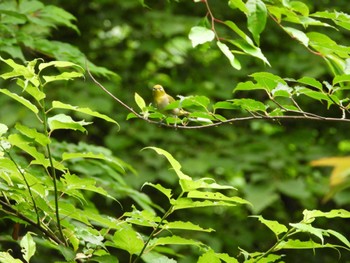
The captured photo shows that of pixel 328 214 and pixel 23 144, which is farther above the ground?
pixel 23 144

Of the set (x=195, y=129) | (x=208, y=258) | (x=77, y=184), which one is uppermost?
(x=77, y=184)

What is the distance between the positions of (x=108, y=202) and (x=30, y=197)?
2427mm

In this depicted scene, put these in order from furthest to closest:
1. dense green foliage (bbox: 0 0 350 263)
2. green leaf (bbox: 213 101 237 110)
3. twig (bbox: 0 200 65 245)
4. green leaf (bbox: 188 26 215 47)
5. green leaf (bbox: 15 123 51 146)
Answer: dense green foliage (bbox: 0 0 350 263)
green leaf (bbox: 188 26 215 47)
green leaf (bbox: 213 101 237 110)
twig (bbox: 0 200 65 245)
green leaf (bbox: 15 123 51 146)

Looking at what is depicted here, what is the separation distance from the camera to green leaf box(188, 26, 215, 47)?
1644mm

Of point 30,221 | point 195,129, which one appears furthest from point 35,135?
point 195,129

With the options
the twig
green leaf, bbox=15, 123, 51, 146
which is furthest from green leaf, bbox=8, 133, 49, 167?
the twig

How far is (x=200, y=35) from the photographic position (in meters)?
1.67

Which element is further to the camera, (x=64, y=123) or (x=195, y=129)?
(x=195, y=129)

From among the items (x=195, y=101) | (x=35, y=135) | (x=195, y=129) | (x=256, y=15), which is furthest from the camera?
(x=195, y=129)

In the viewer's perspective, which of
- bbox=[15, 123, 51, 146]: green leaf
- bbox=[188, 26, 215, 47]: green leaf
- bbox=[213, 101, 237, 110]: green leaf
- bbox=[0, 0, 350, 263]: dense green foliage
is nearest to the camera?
bbox=[15, 123, 51, 146]: green leaf

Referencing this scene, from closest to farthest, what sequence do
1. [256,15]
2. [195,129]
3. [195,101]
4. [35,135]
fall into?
[35,135] < [195,101] < [256,15] < [195,129]

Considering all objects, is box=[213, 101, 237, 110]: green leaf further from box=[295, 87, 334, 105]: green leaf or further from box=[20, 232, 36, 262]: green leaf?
box=[20, 232, 36, 262]: green leaf

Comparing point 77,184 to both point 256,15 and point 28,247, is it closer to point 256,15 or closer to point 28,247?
point 28,247

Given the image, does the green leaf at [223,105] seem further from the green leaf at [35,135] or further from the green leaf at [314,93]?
the green leaf at [35,135]
